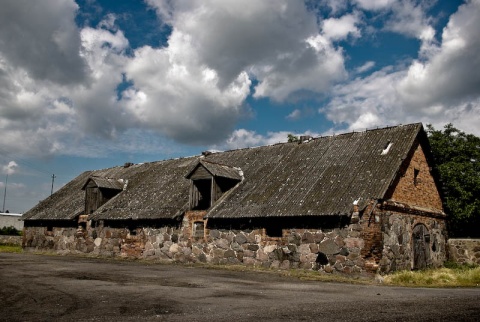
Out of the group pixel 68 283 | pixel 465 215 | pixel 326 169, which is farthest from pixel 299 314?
pixel 465 215

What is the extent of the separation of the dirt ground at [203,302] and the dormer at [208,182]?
903cm

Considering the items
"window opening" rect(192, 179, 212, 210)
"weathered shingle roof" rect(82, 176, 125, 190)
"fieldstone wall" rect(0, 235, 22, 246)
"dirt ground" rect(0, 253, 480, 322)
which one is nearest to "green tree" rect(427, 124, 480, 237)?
"window opening" rect(192, 179, 212, 210)

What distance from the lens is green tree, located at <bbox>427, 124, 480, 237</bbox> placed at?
24844 millimetres

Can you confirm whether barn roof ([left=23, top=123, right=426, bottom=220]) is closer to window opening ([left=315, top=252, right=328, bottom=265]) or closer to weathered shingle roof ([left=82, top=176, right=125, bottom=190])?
weathered shingle roof ([left=82, top=176, right=125, bottom=190])

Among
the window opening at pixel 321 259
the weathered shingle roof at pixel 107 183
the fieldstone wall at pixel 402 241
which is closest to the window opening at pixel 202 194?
the window opening at pixel 321 259

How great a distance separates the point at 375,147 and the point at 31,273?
14.1m

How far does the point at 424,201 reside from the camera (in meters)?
19.3

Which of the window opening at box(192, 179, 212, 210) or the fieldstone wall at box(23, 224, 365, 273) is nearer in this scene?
the fieldstone wall at box(23, 224, 365, 273)

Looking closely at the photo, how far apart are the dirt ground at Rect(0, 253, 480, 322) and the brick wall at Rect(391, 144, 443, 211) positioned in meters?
8.08

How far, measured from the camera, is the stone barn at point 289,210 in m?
16.0

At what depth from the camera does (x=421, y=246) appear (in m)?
18.4

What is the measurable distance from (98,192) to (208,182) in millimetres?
7842

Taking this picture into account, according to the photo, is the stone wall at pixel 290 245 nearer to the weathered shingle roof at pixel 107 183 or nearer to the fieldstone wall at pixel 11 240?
the weathered shingle roof at pixel 107 183

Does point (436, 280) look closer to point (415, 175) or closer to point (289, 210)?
point (289, 210)
